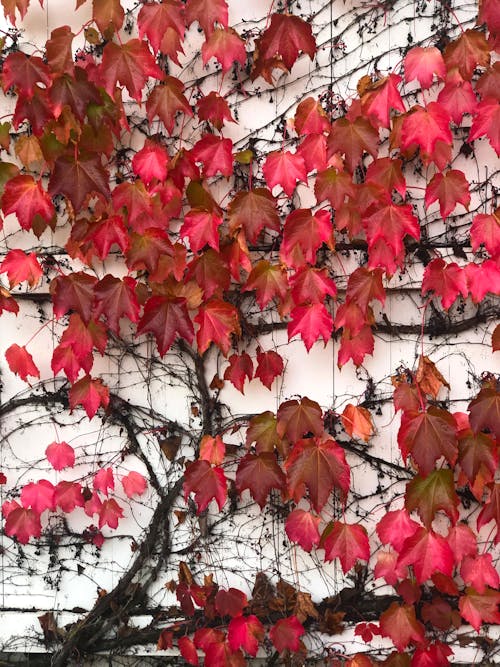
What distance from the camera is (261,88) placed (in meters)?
3.07

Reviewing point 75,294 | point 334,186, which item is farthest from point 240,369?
point 334,186

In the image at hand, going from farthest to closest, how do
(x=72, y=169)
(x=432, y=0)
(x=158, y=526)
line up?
(x=158, y=526) < (x=432, y=0) < (x=72, y=169)

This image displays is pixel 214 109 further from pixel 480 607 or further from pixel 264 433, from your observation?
pixel 480 607

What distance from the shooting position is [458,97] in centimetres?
284

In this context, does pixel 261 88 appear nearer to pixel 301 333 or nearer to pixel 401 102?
pixel 401 102

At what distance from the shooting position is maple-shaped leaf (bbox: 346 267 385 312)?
Result: 2.85 meters

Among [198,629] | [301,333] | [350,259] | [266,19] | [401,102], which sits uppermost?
[266,19]

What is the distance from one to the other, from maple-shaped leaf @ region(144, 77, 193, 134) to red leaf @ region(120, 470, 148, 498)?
1.46m

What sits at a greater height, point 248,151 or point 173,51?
point 173,51

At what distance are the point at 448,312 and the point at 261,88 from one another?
1.23 metres

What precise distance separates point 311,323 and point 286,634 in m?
1.27

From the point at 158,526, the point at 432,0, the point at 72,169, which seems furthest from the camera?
the point at 158,526

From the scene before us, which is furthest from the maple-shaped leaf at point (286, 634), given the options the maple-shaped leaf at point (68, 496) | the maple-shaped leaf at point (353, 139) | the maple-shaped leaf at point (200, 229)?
the maple-shaped leaf at point (353, 139)

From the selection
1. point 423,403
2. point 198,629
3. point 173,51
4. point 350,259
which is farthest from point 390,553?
point 173,51
